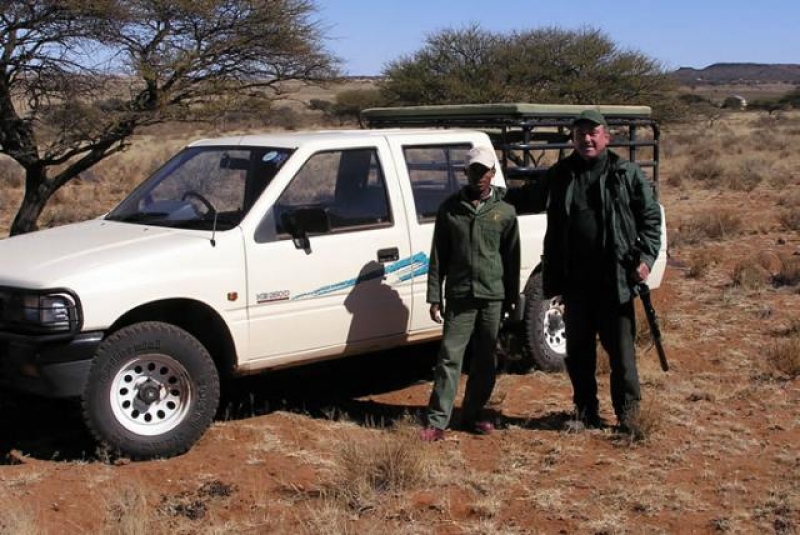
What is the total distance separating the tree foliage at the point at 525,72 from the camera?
22234 millimetres

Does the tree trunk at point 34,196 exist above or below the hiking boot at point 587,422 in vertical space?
above

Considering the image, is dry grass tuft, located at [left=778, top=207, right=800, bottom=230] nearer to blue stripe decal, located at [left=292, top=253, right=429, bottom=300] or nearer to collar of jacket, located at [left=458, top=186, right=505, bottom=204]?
blue stripe decal, located at [left=292, top=253, right=429, bottom=300]

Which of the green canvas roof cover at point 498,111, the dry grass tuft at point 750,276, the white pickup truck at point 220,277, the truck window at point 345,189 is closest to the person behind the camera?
the white pickup truck at point 220,277

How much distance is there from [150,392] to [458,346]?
1.78 metres

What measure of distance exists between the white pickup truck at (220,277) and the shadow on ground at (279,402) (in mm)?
→ 482

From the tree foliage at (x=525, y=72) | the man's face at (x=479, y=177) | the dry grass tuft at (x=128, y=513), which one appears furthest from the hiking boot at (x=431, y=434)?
the tree foliage at (x=525, y=72)

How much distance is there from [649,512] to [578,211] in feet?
5.84

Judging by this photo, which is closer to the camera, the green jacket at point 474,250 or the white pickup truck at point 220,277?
the white pickup truck at point 220,277

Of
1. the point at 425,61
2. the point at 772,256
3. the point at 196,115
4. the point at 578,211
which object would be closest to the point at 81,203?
the point at 196,115

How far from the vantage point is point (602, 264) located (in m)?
5.75

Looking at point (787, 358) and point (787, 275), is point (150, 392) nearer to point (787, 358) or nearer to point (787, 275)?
point (787, 358)

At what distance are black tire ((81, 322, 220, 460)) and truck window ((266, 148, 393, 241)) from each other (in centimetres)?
117

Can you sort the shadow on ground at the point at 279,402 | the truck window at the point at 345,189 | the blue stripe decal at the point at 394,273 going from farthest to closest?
the truck window at the point at 345,189 → the blue stripe decal at the point at 394,273 → the shadow on ground at the point at 279,402

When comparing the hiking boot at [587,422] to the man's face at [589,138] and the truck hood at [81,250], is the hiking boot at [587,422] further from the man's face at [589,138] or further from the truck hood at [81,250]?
the truck hood at [81,250]
